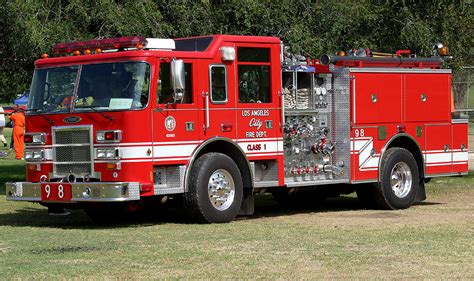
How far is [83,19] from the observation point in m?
19.1

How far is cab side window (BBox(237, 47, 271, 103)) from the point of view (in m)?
15.3

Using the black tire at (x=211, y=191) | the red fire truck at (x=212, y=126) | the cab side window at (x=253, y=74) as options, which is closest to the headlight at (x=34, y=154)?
the red fire truck at (x=212, y=126)

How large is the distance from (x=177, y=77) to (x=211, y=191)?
5.63ft

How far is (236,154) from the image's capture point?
15188mm

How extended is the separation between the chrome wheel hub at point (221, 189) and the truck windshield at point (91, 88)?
1.54 meters

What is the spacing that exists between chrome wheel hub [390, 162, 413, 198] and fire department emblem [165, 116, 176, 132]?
4.60 m

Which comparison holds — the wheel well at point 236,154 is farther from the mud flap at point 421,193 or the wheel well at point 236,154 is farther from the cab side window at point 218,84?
the mud flap at point 421,193

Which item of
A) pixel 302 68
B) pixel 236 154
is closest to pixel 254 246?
pixel 236 154

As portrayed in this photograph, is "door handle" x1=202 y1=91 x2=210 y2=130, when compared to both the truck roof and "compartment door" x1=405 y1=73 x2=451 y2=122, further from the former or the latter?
"compartment door" x1=405 y1=73 x2=451 y2=122

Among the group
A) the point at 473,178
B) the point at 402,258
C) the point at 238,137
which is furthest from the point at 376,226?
the point at 473,178

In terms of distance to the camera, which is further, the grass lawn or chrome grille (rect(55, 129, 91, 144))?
chrome grille (rect(55, 129, 91, 144))

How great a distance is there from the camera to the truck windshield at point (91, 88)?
46.1ft

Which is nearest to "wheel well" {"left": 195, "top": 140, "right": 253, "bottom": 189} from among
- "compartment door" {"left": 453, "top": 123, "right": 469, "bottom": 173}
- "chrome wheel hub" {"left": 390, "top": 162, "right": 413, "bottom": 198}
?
"chrome wheel hub" {"left": 390, "top": 162, "right": 413, "bottom": 198}

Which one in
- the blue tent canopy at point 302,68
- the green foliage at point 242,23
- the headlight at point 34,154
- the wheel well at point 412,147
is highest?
the green foliage at point 242,23
